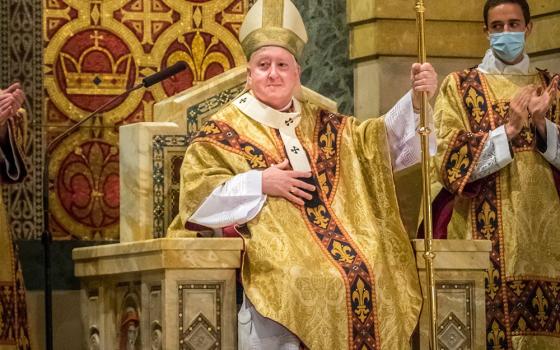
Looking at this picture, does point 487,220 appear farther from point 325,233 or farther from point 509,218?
point 325,233

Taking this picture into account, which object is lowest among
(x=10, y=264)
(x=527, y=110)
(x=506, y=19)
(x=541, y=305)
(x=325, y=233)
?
(x=541, y=305)

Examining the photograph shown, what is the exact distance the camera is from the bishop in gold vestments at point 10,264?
759 cm

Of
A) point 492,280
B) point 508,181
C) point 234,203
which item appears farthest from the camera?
point 508,181

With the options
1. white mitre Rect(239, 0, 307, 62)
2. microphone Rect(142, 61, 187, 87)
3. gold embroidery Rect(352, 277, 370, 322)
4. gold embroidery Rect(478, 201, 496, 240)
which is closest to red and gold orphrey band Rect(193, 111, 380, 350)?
gold embroidery Rect(352, 277, 370, 322)

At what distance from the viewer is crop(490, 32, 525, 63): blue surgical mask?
319 inches

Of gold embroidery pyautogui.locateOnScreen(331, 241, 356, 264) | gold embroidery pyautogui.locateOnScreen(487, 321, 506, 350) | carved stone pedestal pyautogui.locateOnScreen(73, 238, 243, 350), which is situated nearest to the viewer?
carved stone pedestal pyautogui.locateOnScreen(73, 238, 243, 350)

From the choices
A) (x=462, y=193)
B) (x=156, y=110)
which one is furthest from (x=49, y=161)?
(x=462, y=193)

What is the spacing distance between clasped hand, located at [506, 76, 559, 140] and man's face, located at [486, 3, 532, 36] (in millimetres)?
335

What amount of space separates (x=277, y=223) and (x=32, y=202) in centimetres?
205

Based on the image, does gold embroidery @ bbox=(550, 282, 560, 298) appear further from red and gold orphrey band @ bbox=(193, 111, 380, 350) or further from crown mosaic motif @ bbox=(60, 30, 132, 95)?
crown mosaic motif @ bbox=(60, 30, 132, 95)

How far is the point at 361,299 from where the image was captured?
710cm

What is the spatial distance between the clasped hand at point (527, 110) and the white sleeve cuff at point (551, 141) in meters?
0.02

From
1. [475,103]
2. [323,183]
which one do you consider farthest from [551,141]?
[323,183]

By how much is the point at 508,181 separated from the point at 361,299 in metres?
1.22
